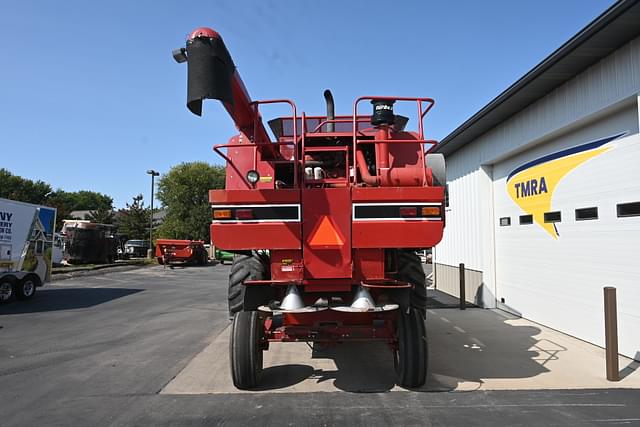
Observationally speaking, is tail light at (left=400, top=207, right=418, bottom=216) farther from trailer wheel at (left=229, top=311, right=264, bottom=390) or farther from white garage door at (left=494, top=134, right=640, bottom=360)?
white garage door at (left=494, top=134, right=640, bottom=360)

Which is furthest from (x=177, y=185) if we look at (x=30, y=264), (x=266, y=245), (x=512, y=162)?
(x=266, y=245)

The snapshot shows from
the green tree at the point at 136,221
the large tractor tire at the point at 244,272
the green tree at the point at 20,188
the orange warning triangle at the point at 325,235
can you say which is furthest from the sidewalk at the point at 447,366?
the green tree at the point at 20,188

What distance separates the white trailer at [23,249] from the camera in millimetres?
12189

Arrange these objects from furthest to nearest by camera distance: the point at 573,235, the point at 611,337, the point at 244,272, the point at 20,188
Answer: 1. the point at 20,188
2. the point at 573,235
3. the point at 244,272
4. the point at 611,337

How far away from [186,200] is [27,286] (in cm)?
3565

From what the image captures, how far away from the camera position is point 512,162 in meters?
9.66

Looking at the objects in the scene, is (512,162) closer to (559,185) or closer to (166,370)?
(559,185)

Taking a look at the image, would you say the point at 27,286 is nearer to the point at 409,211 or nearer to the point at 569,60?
the point at 409,211

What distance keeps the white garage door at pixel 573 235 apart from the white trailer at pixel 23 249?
13.3 meters

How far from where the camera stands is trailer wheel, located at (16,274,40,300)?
A: 1257cm

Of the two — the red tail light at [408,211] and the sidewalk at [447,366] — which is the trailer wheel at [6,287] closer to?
the sidewalk at [447,366]

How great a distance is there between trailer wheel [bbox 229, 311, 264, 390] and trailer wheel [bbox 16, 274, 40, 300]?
11.1 metres

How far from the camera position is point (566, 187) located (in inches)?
296

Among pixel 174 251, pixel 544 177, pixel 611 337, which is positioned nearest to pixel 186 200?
pixel 174 251
